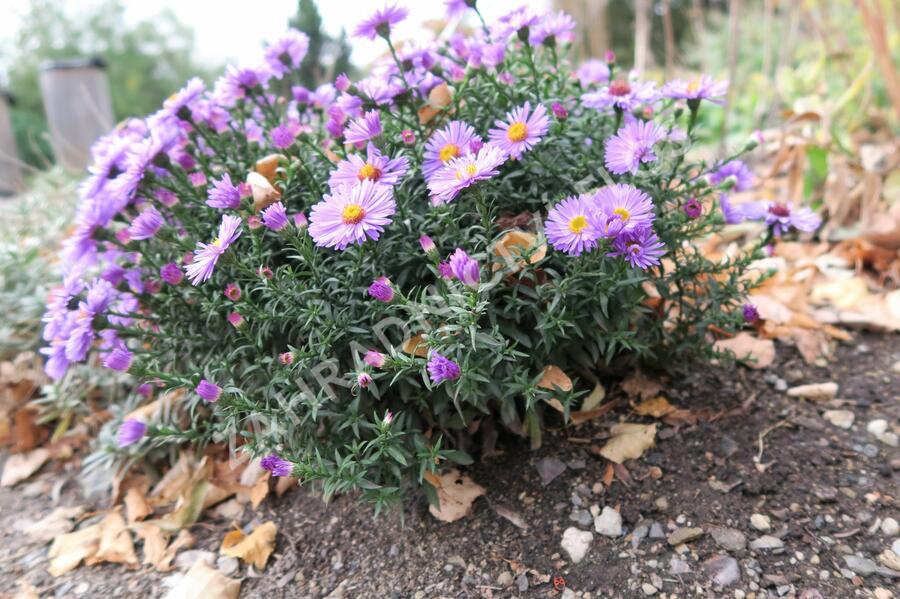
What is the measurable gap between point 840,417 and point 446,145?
1407 mm

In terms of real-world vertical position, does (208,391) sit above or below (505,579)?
above

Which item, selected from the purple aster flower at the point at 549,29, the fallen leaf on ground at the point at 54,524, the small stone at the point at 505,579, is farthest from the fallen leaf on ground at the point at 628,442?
the fallen leaf on ground at the point at 54,524

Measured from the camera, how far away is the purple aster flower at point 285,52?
6.72 feet

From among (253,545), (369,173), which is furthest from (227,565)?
(369,173)

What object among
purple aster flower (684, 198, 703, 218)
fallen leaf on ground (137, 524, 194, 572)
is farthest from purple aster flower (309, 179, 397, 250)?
fallen leaf on ground (137, 524, 194, 572)

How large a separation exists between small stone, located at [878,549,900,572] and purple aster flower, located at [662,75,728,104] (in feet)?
3.76

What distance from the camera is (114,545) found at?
1.98 metres

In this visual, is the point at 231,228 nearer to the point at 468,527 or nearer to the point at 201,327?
the point at 201,327

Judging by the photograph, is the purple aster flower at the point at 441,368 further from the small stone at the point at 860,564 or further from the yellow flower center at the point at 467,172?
the small stone at the point at 860,564

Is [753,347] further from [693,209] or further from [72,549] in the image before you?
[72,549]

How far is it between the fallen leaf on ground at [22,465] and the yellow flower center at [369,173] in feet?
6.06

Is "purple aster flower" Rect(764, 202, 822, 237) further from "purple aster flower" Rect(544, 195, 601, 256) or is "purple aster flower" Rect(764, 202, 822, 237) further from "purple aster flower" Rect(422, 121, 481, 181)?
"purple aster flower" Rect(422, 121, 481, 181)

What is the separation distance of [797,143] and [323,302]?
2478 mm

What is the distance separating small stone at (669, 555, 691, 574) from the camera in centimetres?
157
